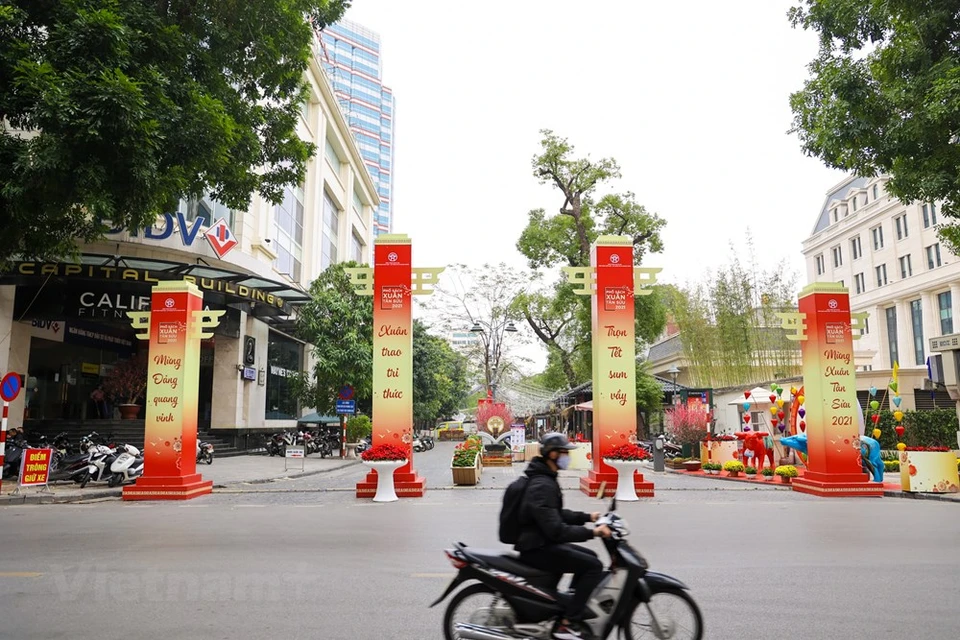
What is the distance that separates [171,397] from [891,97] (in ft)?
47.1

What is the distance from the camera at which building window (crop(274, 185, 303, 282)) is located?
102 feet

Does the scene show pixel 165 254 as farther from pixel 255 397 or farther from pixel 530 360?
pixel 530 360

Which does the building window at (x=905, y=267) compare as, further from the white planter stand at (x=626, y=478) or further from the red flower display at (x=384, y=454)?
the red flower display at (x=384, y=454)

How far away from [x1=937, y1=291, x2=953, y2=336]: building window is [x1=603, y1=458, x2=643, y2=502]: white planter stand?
36354mm

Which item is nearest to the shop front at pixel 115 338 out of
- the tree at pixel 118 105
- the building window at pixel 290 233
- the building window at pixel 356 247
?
the building window at pixel 290 233

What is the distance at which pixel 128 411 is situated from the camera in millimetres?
23750

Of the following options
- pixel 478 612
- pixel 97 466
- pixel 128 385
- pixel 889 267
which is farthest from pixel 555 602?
pixel 889 267

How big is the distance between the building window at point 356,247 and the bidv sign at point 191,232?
24.5m

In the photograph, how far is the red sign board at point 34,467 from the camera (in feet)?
45.2

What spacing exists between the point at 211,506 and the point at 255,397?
53.7ft

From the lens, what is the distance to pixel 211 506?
11.9 metres

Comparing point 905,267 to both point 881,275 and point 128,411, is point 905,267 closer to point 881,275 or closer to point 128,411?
point 881,275

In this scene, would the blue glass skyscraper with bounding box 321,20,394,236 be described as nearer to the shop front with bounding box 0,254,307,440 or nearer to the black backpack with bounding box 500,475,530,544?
the shop front with bounding box 0,254,307,440

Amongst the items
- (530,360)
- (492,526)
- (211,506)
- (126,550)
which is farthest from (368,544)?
(530,360)
